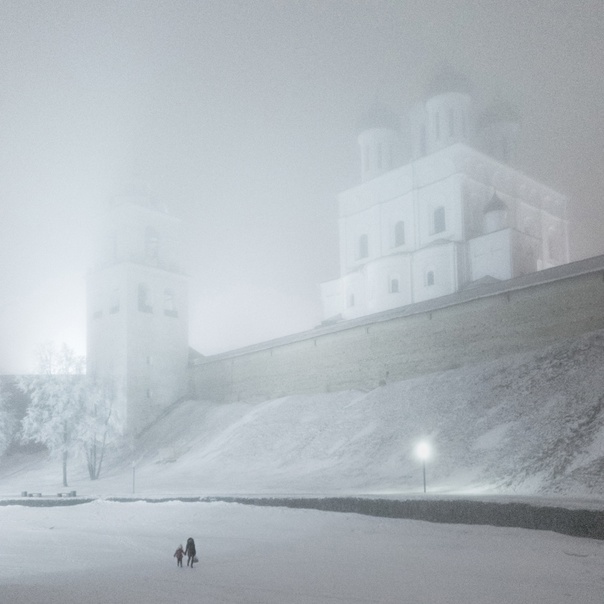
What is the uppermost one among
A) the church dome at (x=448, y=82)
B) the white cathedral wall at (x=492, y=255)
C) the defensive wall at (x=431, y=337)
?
the church dome at (x=448, y=82)

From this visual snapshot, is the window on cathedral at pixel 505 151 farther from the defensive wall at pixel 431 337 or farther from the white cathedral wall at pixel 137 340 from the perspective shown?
the white cathedral wall at pixel 137 340

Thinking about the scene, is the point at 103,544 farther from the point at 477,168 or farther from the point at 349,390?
the point at 477,168

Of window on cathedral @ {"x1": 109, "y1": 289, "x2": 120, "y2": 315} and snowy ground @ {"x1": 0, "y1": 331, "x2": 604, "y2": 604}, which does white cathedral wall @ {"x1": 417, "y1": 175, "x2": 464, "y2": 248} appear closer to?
snowy ground @ {"x1": 0, "y1": 331, "x2": 604, "y2": 604}

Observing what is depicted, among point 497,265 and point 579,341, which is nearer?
point 579,341

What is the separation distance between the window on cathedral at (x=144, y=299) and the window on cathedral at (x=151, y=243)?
189cm

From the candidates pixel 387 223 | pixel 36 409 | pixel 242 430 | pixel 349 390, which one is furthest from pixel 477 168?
pixel 36 409

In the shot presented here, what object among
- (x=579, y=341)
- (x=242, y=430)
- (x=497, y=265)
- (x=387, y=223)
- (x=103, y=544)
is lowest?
(x=103, y=544)

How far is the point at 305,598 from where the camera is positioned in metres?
10.8

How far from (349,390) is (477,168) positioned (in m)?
17.1

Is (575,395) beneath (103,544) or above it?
above

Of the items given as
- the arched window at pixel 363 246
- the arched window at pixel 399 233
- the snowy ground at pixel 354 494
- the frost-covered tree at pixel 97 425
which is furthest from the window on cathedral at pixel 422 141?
the frost-covered tree at pixel 97 425

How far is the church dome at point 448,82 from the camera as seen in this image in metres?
42.6

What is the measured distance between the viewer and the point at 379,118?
4656cm

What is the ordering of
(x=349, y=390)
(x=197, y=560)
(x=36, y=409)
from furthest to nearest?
(x=36, y=409), (x=349, y=390), (x=197, y=560)
